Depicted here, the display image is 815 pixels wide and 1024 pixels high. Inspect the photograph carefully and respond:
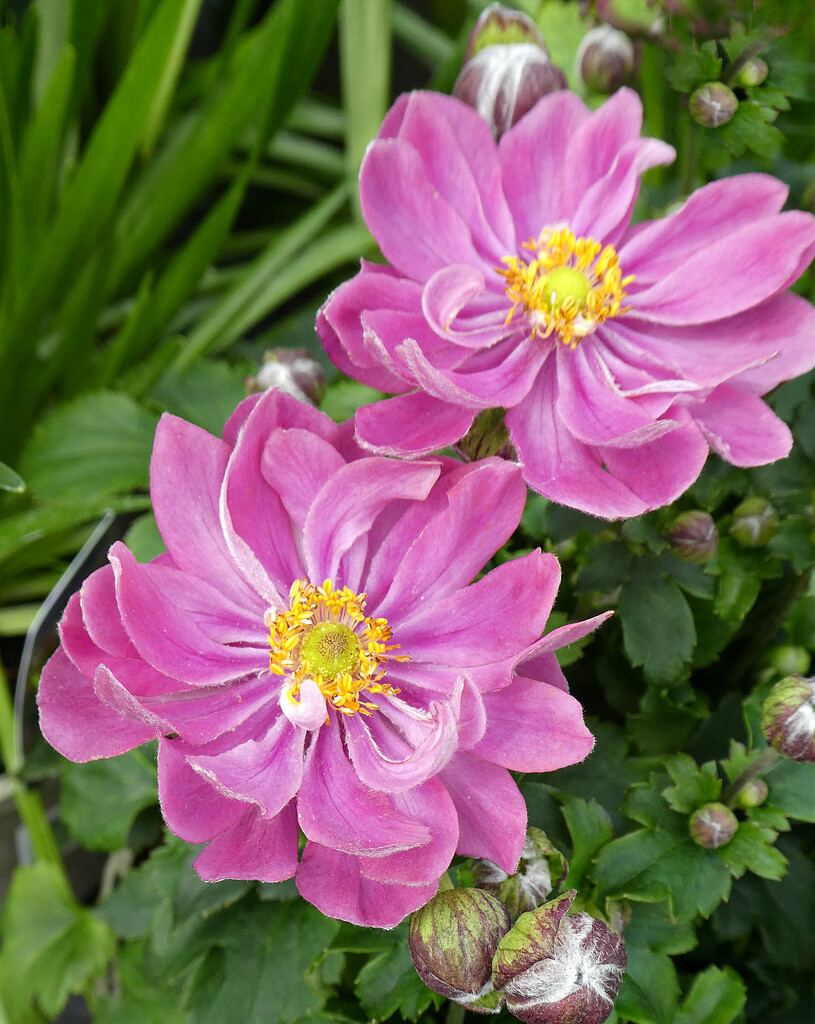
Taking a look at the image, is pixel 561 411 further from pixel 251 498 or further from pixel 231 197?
pixel 231 197

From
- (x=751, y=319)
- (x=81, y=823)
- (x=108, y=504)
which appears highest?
(x=751, y=319)

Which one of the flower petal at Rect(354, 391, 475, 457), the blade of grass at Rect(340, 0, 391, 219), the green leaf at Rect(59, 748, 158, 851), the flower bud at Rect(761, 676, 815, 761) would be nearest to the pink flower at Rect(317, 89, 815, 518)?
the flower petal at Rect(354, 391, 475, 457)

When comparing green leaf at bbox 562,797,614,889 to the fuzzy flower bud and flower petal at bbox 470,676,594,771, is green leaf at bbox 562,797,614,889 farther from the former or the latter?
the fuzzy flower bud

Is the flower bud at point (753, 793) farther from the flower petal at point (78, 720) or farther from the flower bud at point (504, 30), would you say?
the flower bud at point (504, 30)

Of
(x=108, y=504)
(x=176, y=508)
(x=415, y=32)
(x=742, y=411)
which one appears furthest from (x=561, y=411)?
(x=415, y=32)

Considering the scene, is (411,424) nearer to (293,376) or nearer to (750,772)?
(293,376)

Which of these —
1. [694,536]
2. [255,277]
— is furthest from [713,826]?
[255,277]
